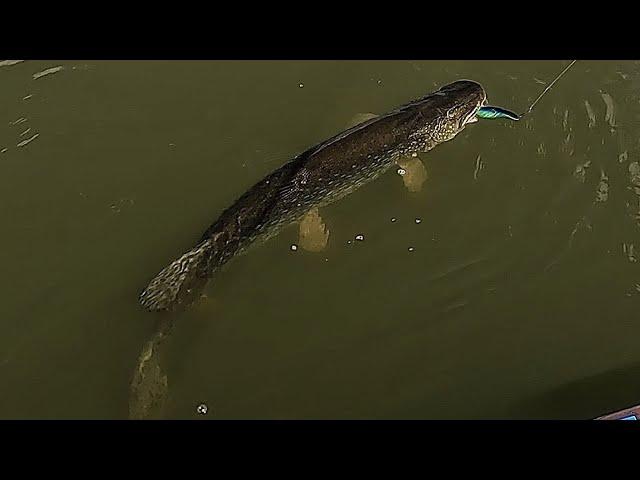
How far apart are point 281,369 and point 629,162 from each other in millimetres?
3272

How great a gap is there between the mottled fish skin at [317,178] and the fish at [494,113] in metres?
0.06

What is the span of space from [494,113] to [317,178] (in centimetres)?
159

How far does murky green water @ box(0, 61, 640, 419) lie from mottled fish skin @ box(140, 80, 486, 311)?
20 centimetres

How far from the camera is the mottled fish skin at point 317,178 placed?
4.20 metres

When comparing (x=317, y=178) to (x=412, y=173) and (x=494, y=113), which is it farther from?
(x=494, y=113)

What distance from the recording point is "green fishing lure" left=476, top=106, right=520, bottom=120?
516cm

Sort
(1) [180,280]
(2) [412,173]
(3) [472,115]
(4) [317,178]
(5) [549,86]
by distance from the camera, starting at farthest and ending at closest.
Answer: (5) [549,86], (3) [472,115], (2) [412,173], (4) [317,178], (1) [180,280]

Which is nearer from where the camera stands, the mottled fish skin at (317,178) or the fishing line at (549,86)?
the mottled fish skin at (317,178)

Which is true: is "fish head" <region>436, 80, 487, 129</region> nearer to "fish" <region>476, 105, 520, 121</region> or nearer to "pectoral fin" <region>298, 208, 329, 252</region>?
"fish" <region>476, 105, 520, 121</region>

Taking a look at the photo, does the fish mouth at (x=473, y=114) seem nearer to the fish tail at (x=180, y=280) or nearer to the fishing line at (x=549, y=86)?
the fishing line at (x=549, y=86)

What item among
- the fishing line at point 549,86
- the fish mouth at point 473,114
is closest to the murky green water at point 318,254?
the fishing line at point 549,86

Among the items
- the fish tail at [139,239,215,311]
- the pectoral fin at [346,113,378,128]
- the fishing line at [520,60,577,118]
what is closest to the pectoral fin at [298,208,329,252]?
the fish tail at [139,239,215,311]

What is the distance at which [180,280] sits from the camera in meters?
4.14

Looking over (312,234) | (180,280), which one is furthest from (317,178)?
(180,280)
